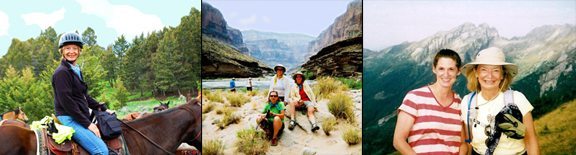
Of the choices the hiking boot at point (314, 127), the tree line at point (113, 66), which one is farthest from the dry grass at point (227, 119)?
the hiking boot at point (314, 127)

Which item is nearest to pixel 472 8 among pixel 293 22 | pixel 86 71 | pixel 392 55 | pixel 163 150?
pixel 392 55

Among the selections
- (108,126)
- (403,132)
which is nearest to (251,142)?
(108,126)

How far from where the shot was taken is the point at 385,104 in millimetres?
7273

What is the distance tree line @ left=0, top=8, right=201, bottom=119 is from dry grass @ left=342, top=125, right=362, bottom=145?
170 cm

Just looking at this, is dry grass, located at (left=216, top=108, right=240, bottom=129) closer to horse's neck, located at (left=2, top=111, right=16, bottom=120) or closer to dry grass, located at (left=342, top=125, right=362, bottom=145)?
dry grass, located at (left=342, top=125, right=362, bottom=145)

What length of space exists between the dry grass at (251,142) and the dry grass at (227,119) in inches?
5.8

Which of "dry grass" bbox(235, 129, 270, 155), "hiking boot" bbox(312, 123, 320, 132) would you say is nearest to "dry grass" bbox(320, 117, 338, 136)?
"hiking boot" bbox(312, 123, 320, 132)

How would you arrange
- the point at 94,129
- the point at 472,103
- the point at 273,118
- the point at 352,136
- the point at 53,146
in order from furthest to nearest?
the point at 273,118 < the point at 352,136 < the point at 94,129 < the point at 53,146 < the point at 472,103

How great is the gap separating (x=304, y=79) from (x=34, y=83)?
2725 millimetres

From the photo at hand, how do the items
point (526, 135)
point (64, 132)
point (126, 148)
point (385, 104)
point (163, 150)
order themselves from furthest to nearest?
point (385, 104) < point (163, 150) < point (126, 148) < point (64, 132) < point (526, 135)

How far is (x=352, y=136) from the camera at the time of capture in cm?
732

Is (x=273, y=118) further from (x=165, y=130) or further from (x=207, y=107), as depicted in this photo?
(x=165, y=130)

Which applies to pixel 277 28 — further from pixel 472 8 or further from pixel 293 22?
pixel 472 8

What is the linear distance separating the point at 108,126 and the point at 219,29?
181 cm
